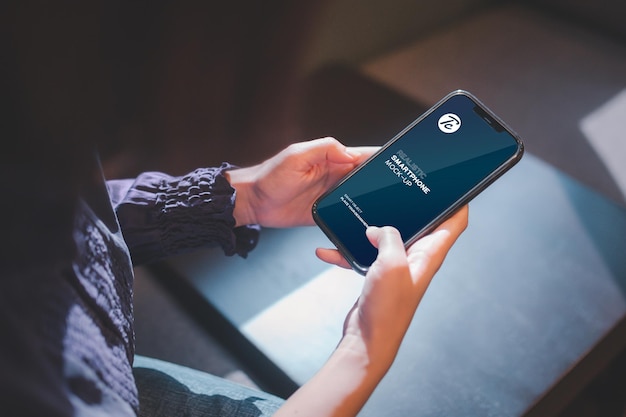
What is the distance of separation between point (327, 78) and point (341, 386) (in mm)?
798

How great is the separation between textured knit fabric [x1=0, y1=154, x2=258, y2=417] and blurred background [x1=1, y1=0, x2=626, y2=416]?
47 centimetres

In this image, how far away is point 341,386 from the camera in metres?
0.49

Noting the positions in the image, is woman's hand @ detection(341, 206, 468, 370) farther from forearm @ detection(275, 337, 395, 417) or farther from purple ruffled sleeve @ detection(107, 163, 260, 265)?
purple ruffled sleeve @ detection(107, 163, 260, 265)

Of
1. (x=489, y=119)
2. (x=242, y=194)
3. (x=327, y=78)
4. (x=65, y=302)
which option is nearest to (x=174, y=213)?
(x=242, y=194)

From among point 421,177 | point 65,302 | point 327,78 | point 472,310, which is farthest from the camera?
point 327,78

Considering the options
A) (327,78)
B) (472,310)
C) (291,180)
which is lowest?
(472,310)

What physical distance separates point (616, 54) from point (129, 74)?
99cm

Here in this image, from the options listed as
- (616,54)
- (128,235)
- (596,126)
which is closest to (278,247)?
(128,235)

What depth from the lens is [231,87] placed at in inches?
47.7

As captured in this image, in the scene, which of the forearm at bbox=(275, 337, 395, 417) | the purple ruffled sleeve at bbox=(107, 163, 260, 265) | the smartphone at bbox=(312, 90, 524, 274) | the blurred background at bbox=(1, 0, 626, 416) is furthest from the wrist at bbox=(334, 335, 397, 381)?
the blurred background at bbox=(1, 0, 626, 416)

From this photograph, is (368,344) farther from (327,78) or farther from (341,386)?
(327,78)

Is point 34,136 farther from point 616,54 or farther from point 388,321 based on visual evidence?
point 616,54

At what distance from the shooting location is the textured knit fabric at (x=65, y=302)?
0.40 meters

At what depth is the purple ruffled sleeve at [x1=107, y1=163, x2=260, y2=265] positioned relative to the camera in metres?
0.66
